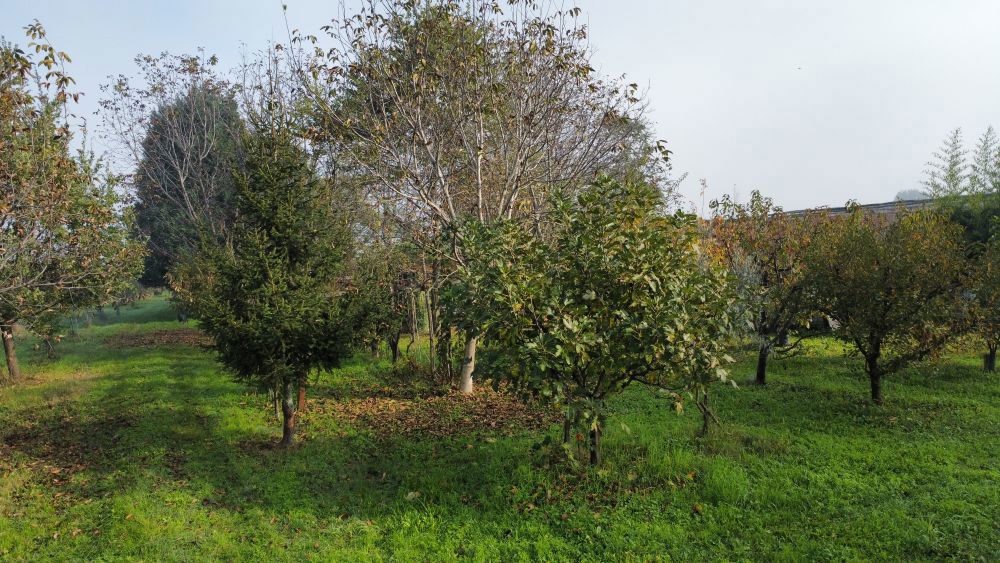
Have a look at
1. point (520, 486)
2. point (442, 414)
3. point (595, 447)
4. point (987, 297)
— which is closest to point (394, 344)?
point (442, 414)

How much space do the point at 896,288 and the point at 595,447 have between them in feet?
21.2

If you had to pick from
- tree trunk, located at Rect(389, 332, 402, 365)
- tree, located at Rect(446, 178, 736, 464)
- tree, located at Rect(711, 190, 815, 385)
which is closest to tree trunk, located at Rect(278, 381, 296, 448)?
tree, located at Rect(446, 178, 736, 464)

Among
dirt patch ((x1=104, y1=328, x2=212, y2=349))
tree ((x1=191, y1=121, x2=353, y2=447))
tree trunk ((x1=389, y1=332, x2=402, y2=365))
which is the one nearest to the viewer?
tree ((x1=191, y1=121, x2=353, y2=447))

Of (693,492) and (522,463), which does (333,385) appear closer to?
(522,463)

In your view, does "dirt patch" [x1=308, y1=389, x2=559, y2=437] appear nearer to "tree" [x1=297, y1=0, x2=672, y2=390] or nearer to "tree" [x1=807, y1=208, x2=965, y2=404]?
"tree" [x1=297, y1=0, x2=672, y2=390]

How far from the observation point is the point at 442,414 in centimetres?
1130

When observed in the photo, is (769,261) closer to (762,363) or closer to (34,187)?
(762,363)

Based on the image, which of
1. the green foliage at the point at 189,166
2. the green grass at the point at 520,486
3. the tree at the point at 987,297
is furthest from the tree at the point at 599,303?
the green foliage at the point at 189,166

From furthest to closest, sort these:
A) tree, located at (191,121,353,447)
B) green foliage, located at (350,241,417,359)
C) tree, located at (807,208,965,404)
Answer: green foliage, located at (350,241,417,359) → tree, located at (807,208,965,404) → tree, located at (191,121,353,447)

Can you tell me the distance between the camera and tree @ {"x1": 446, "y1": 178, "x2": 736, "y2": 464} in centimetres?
626

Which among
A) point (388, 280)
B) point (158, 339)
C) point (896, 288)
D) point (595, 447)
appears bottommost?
point (595, 447)

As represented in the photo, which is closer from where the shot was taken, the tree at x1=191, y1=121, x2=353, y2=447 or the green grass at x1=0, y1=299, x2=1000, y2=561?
the green grass at x1=0, y1=299, x2=1000, y2=561

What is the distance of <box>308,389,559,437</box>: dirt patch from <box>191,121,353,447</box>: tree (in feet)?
6.17

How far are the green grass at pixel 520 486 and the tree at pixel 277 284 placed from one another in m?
1.62
